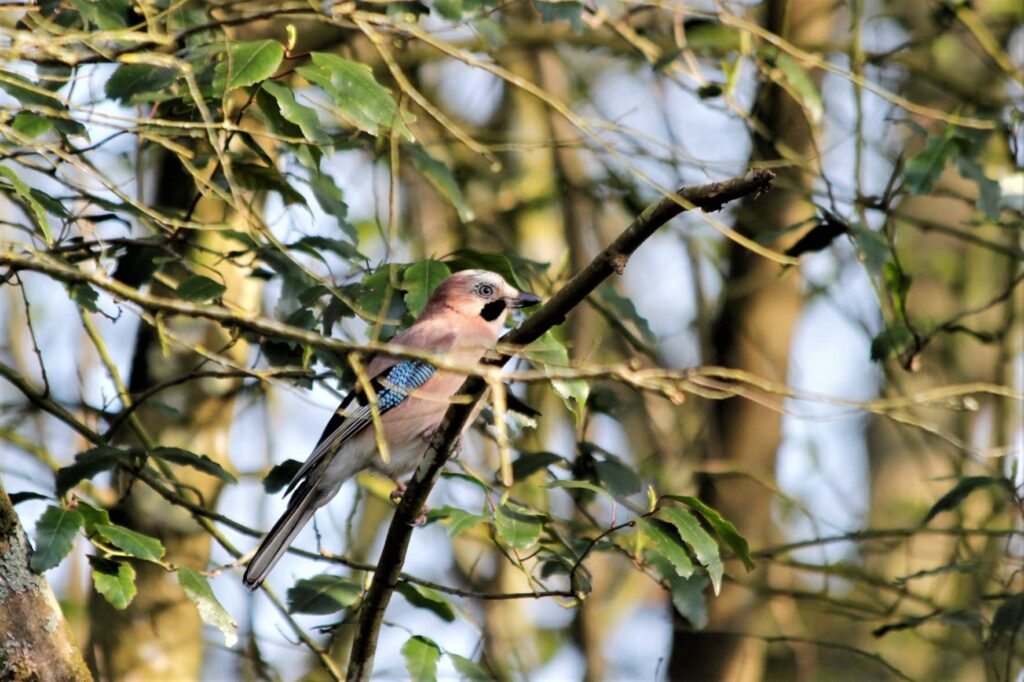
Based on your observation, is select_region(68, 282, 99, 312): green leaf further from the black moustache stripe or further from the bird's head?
the black moustache stripe

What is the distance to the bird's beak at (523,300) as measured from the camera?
5.18 metres

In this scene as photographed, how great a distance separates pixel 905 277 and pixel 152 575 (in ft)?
12.7

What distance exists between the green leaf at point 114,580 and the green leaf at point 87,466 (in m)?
0.37

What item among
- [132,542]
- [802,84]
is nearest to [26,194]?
[132,542]

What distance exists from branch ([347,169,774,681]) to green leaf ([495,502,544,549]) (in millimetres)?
327

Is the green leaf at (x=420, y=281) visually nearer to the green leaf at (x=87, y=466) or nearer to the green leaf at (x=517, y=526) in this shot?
the green leaf at (x=517, y=526)

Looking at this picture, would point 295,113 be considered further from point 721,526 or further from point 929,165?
point 929,165

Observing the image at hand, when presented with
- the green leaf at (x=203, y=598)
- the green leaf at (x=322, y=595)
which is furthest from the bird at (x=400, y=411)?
the green leaf at (x=203, y=598)

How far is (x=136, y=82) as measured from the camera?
424 centimetres

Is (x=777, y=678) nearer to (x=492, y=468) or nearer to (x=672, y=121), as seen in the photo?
(x=492, y=468)

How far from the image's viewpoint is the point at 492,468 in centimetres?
761

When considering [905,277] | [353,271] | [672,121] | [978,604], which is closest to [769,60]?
[905,277]

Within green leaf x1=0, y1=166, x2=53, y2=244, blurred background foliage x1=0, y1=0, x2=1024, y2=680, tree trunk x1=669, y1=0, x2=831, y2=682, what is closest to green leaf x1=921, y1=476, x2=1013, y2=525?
blurred background foliage x1=0, y1=0, x2=1024, y2=680

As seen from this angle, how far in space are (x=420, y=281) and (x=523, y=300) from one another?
3.68 feet
